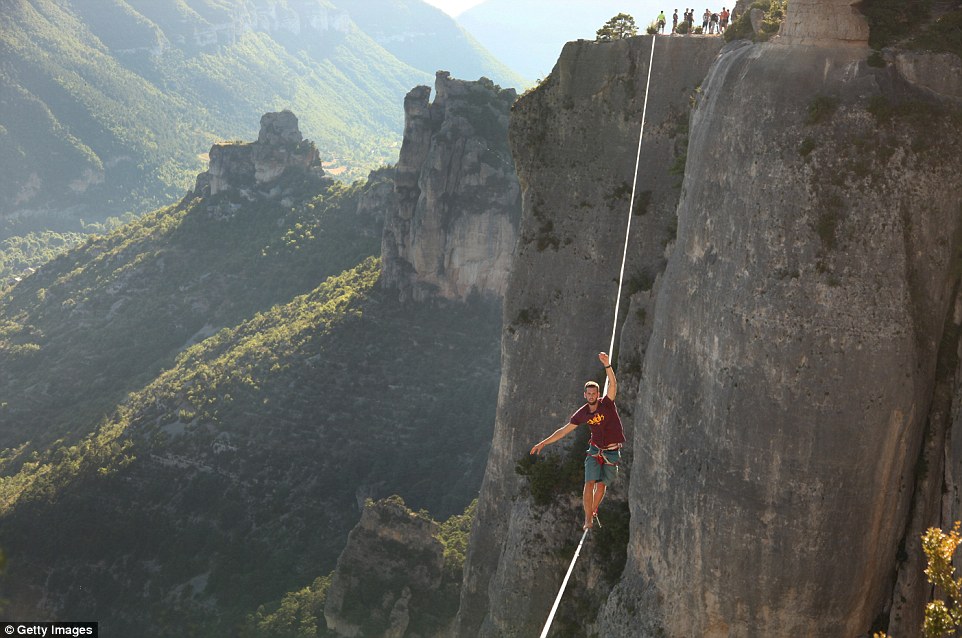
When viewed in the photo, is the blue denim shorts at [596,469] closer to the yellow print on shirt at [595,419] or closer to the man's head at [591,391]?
the yellow print on shirt at [595,419]

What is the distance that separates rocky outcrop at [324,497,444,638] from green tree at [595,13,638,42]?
24.5 meters

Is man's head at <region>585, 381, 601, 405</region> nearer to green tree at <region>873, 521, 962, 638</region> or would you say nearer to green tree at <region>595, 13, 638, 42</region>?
green tree at <region>873, 521, 962, 638</region>

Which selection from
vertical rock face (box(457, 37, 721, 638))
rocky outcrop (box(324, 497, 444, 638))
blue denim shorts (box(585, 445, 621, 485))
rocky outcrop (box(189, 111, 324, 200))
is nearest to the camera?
blue denim shorts (box(585, 445, 621, 485))

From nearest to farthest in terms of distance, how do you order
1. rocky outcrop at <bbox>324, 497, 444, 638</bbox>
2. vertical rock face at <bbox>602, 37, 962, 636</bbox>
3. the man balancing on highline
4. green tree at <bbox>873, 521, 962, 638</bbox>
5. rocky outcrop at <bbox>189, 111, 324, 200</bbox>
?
green tree at <bbox>873, 521, 962, 638</bbox> < vertical rock face at <bbox>602, 37, 962, 636</bbox> < the man balancing on highline < rocky outcrop at <bbox>324, 497, 444, 638</bbox> < rocky outcrop at <bbox>189, 111, 324, 200</bbox>

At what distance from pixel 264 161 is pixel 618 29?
70422 millimetres

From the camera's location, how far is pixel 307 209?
88.8 m

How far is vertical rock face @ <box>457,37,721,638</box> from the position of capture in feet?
75.2

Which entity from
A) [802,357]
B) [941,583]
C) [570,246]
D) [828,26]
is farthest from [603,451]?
[570,246]

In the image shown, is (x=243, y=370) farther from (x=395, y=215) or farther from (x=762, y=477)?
(x=762, y=477)

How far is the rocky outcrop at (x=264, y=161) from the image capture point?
9069cm

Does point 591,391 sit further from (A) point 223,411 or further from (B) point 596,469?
(A) point 223,411

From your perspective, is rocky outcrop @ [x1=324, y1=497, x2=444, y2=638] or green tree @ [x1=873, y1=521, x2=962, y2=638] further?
rocky outcrop @ [x1=324, y1=497, x2=444, y2=638]

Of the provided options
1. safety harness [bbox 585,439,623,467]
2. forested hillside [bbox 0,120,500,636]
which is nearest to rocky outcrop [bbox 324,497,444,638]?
forested hillside [bbox 0,120,500,636]

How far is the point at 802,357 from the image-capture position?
15.2 meters
